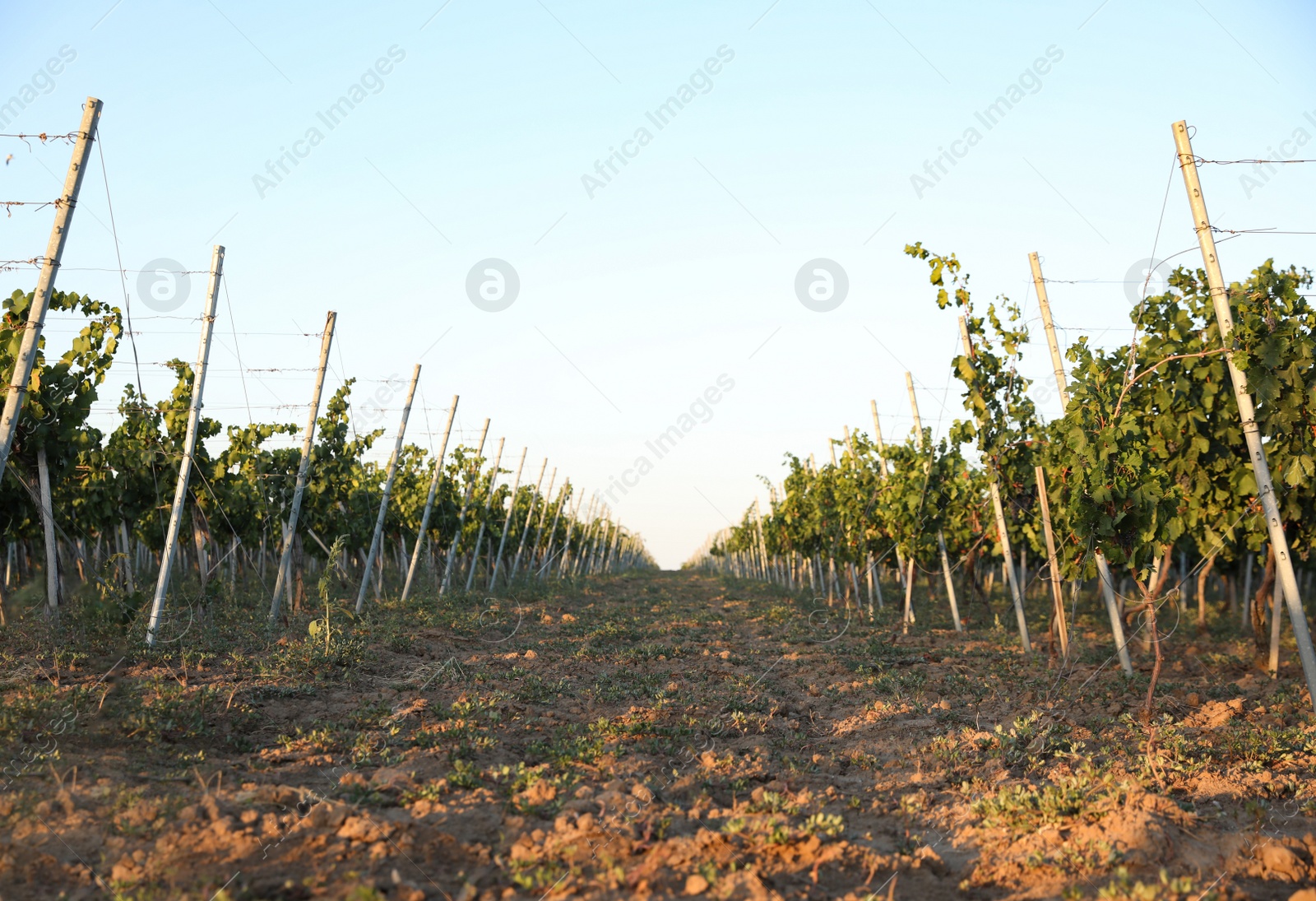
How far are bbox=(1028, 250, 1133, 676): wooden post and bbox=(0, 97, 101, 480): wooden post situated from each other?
994cm

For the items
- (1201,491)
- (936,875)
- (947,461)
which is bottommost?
(936,875)

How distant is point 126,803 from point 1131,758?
266 inches

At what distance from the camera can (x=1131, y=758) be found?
6582mm

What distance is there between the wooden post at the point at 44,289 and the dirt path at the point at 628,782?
2210 mm

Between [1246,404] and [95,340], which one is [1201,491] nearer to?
[1246,404]

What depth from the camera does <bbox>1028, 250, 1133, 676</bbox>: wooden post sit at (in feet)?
32.9

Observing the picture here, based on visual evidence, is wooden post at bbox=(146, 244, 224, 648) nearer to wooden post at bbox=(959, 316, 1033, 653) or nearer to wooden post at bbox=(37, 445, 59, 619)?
wooden post at bbox=(37, 445, 59, 619)

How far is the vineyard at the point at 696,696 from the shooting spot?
4.36 meters

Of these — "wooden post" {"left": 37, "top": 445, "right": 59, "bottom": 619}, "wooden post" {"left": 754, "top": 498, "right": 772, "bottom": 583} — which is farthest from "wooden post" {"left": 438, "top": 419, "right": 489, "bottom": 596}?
"wooden post" {"left": 754, "top": 498, "right": 772, "bottom": 583}

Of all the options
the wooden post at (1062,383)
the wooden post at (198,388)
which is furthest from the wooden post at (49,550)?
the wooden post at (1062,383)

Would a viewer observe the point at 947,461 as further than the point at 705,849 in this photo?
Yes

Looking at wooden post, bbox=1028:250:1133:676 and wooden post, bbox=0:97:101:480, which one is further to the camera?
wooden post, bbox=1028:250:1133:676

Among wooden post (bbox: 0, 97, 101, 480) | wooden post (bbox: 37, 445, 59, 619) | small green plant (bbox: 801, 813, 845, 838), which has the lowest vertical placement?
small green plant (bbox: 801, 813, 845, 838)

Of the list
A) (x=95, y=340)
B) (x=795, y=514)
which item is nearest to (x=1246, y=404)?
(x=95, y=340)
